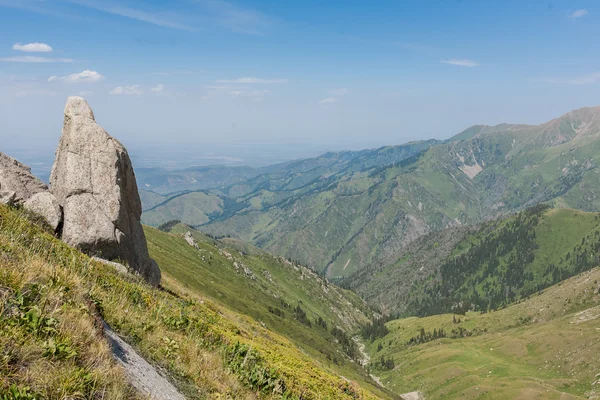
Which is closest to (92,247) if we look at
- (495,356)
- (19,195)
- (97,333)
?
(19,195)

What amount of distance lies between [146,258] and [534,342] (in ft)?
614

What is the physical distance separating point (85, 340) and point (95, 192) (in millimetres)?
23268

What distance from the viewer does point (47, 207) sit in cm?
2389

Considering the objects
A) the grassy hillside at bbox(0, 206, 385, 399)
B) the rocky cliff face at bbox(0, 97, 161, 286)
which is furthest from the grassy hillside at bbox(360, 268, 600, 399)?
the grassy hillside at bbox(0, 206, 385, 399)

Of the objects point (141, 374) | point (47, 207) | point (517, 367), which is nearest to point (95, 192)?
point (47, 207)

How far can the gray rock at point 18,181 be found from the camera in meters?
22.9

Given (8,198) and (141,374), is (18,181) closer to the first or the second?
(8,198)

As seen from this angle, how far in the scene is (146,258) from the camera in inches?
1232

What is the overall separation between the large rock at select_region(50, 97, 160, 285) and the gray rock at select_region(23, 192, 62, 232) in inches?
23.7

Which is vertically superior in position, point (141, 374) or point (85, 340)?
point (85, 340)

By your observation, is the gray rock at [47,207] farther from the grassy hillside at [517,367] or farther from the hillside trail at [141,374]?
the grassy hillside at [517,367]

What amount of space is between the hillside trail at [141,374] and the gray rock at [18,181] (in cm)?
1870

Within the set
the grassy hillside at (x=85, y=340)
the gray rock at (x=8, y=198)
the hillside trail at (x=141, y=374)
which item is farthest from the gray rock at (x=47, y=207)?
the hillside trail at (x=141, y=374)

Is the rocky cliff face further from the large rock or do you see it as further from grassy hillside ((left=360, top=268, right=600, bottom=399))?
grassy hillside ((left=360, top=268, right=600, bottom=399))
